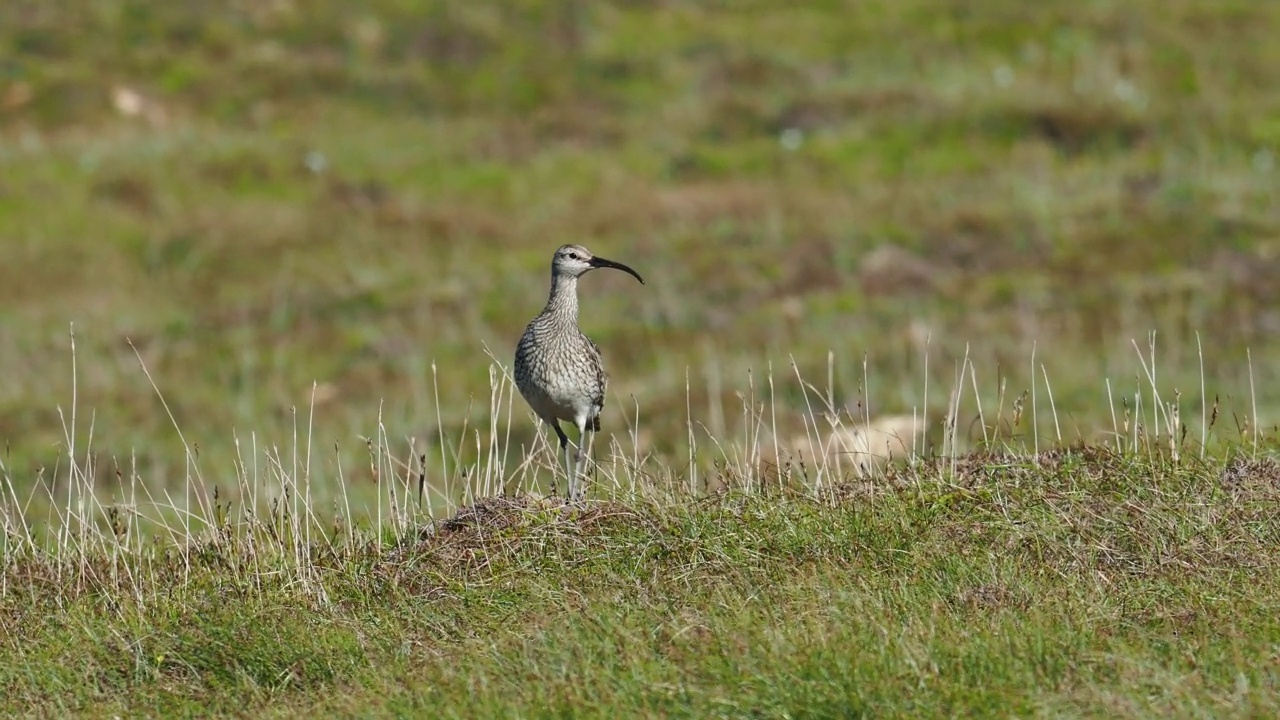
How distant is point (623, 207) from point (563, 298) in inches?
838

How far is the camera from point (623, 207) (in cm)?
3259

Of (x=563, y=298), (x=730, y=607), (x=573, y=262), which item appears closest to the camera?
(x=730, y=607)

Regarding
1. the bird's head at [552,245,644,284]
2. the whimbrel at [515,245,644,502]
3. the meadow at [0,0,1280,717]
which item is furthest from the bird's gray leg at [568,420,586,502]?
the bird's head at [552,245,644,284]

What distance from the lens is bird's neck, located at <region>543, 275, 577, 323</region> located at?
11375 mm

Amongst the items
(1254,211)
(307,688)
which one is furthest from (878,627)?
(1254,211)

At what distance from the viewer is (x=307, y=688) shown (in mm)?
7859

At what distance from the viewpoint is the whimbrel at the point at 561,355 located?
11.3 metres

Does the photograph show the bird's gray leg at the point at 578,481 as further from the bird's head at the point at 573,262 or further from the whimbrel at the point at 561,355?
Result: the bird's head at the point at 573,262

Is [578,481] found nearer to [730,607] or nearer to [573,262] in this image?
[573,262]

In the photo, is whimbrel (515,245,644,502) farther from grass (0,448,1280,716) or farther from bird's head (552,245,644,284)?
grass (0,448,1280,716)

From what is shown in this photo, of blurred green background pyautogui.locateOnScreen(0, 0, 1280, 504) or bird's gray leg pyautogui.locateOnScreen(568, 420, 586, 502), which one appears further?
blurred green background pyautogui.locateOnScreen(0, 0, 1280, 504)

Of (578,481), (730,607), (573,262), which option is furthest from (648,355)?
(730,607)

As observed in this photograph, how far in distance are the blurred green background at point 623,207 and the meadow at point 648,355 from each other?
0.44 feet

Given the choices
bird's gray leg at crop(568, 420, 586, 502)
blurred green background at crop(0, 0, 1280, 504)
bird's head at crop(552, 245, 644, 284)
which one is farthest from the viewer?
blurred green background at crop(0, 0, 1280, 504)
